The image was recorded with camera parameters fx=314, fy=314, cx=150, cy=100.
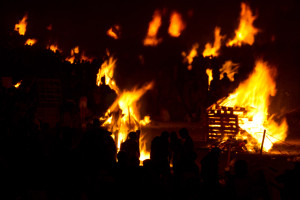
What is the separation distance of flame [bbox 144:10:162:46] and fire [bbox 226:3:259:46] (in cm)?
684

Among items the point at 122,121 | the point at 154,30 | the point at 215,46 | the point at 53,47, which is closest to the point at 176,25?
the point at 154,30

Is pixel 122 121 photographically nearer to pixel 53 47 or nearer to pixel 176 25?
pixel 176 25

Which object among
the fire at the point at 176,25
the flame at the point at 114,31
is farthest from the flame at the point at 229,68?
the flame at the point at 114,31

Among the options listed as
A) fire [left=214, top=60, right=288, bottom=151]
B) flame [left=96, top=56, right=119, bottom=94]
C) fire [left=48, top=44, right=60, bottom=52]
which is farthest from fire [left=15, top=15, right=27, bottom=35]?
fire [left=214, top=60, right=288, bottom=151]

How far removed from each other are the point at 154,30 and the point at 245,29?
29.0ft

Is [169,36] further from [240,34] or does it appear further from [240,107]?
[240,107]

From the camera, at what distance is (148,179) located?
4184 mm

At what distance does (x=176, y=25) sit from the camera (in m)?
32.1

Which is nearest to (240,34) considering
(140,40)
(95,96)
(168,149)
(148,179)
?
(140,40)

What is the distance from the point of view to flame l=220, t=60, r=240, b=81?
2381 centimetres

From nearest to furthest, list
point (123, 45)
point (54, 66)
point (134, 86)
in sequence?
point (54, 66)
point (134, 86)
point (123, 45)

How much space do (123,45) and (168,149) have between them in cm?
2230

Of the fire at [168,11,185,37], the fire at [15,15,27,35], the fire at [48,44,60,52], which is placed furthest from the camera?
the fire at [15,15,27,35]

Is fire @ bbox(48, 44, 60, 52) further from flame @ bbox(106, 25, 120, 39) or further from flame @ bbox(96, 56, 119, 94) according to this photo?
flame @ bbox(96, 56, 119, 94)
